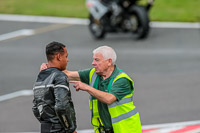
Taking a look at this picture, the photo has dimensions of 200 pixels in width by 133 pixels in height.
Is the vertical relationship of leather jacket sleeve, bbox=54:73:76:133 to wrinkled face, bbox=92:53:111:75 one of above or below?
below

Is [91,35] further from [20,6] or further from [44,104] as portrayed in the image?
[44,104]

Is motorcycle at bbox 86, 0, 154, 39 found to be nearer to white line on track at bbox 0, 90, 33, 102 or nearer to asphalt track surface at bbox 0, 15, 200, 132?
asphalt track surface at bbox 0, 15, 200, 132

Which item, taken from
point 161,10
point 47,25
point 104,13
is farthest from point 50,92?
point 161,10

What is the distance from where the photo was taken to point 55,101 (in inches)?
226

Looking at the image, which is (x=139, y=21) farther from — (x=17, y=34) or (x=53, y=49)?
(x=53, y=49)

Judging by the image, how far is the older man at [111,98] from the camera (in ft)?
19.8

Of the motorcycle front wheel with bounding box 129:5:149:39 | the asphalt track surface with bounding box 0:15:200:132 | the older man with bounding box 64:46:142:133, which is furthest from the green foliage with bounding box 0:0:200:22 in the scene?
the older man with bounding box 64:46:142:133

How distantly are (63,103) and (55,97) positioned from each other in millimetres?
136

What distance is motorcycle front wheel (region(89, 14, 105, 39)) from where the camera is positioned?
60.7 ft

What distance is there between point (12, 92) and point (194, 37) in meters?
7.72

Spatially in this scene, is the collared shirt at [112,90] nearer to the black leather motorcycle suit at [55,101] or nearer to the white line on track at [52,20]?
the black leather motorcycle suit at [55,101]

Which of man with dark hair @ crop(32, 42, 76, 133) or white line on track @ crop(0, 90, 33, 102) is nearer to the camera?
man with dark hair @ crop(32, 42, 76, 133)

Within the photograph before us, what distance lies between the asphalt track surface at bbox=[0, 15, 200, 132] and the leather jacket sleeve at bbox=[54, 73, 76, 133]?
4659mm

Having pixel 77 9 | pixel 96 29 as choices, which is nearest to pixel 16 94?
pixel 96 29
